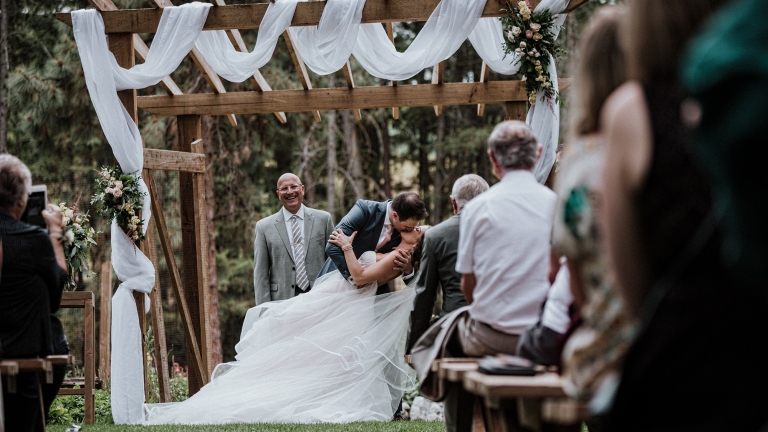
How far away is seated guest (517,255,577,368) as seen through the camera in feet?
9.39

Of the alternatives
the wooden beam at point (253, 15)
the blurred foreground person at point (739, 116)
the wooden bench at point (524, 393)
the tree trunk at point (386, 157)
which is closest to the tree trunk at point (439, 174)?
the tree trunk at point (386, 157)

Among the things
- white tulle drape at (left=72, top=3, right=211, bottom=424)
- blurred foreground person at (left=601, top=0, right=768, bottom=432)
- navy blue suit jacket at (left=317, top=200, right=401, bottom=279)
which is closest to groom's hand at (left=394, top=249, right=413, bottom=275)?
navy blue suit jacket at (left=317, top=200, right=401, bottom=279)

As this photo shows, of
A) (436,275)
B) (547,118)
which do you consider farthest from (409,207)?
(436,275)

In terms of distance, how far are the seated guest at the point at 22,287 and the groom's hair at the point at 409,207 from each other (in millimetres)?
2666

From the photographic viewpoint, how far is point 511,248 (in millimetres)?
3346

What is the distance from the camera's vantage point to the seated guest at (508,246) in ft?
11.0

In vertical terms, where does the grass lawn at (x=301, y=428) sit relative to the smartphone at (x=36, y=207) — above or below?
below

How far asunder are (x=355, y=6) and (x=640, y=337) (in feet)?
18.9

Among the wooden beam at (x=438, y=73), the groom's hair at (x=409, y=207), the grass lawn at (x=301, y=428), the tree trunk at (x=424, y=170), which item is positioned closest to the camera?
the grass lawn at (x=301, y=428)

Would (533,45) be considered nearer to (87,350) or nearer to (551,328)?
(551,328)

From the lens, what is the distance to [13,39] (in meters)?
15.4

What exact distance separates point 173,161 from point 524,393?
6.21 meters

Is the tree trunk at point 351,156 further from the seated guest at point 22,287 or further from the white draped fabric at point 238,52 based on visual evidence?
the seated guest at point 22,287

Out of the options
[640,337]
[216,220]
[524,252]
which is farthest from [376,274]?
[216,220]
